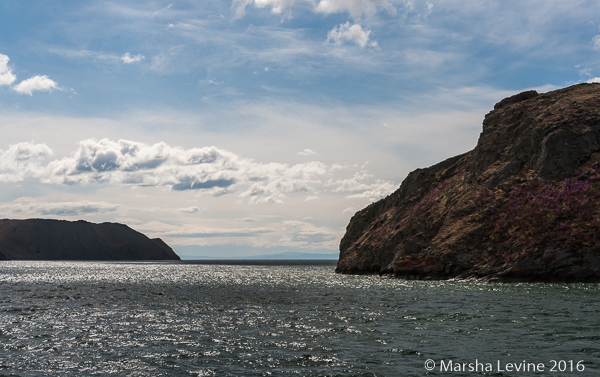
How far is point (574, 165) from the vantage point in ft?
211

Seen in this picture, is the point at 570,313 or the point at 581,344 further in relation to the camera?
the point at 570,313

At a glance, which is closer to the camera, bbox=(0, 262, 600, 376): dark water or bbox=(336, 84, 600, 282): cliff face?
bbox=(0, 262, 600, 376): dark water

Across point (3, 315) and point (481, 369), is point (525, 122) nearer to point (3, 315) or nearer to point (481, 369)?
point (481, 369)

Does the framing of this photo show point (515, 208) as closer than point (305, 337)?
No

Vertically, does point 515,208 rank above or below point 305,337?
above

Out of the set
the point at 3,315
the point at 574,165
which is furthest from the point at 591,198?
the point at 3,315

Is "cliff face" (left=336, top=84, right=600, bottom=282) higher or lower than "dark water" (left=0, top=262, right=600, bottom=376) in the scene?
higher

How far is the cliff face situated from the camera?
56.7m

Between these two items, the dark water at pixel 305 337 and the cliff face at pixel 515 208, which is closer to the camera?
the dark water at pixel 305 337

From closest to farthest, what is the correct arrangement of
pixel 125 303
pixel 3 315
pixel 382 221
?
pixel 3 315, pixel 125 303, pixel 382 221

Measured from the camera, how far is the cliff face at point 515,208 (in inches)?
2231

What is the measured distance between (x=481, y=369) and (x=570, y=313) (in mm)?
16405

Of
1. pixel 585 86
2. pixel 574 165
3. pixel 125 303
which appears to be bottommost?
pixel 125 303

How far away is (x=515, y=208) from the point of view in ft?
210
